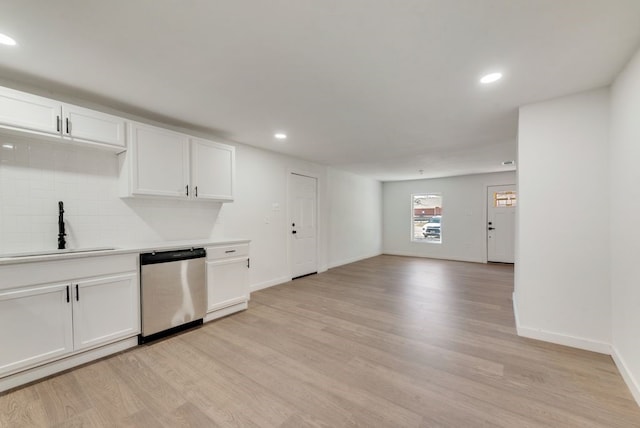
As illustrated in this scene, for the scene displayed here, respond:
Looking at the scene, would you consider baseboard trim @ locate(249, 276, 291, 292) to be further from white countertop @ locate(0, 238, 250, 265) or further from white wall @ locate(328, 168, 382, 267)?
white wall @ locate(328, 168, 382, 267)

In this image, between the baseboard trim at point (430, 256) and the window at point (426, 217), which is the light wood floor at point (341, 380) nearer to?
the baseboard trim at point (430, 256)

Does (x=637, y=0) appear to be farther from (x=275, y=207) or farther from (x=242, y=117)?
(x=275, y=207)

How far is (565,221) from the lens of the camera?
8.20ft

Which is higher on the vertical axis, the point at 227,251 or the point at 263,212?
the point at 263,212

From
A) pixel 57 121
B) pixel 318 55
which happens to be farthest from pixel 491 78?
pixel 57 121

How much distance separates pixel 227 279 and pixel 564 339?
363 cm

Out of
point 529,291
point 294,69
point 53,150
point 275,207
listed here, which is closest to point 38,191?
point 53,150

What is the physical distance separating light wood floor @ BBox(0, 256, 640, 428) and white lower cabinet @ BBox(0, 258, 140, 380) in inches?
8.3

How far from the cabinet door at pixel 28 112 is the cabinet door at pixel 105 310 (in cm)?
133

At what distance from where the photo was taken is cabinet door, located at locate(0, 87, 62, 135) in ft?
6.56

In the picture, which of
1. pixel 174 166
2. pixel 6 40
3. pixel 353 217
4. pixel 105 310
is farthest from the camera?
pixel 353 217

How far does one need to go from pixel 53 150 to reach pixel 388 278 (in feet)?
16.8

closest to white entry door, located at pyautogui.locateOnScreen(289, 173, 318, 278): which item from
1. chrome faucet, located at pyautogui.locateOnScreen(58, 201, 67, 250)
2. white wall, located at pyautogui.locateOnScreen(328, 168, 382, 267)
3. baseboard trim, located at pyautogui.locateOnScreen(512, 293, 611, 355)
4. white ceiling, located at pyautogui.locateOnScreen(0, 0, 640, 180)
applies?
white wall, located at pyautogui.locateOnScreen(328, 168, 382, 267)

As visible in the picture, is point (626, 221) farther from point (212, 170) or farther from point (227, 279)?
point (212, 170)
